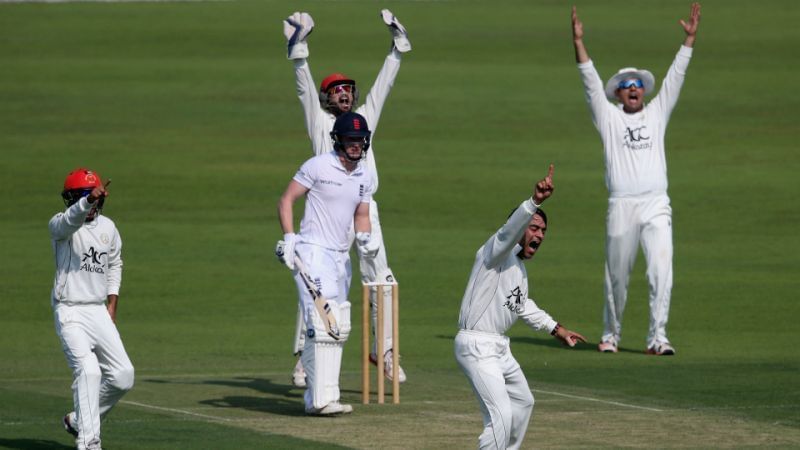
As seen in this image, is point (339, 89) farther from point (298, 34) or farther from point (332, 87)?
point (298, 34)

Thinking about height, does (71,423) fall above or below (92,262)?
below

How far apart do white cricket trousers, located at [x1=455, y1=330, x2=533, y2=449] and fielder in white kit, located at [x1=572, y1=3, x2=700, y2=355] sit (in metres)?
5.46

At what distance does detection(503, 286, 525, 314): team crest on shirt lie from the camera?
9.92 m

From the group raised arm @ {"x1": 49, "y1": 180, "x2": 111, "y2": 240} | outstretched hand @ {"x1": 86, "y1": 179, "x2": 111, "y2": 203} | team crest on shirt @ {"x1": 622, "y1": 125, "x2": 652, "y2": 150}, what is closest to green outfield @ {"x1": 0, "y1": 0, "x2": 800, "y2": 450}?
raised arm @ {"x1": 49, "y1": 180, "x2": 111, "y2": 240}

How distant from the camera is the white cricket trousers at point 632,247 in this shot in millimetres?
15344

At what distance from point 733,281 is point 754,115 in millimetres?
12947

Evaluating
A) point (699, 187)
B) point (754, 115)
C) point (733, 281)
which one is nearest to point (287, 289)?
point (733, 281)

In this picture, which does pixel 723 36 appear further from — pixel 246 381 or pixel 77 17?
pixel 246 381

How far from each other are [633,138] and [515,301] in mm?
5821

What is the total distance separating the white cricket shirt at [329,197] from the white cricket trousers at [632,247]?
13.2 ft

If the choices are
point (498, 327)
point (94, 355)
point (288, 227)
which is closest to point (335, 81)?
point (288, 227)

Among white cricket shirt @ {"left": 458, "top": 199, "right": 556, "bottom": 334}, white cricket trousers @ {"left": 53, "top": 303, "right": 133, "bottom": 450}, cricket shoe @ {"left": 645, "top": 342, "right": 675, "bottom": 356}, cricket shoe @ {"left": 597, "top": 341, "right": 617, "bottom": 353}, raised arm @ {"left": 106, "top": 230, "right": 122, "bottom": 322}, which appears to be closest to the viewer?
white cricket shirt @ {"left": 458, "top": 199, "right": 556, "bottom": 334}

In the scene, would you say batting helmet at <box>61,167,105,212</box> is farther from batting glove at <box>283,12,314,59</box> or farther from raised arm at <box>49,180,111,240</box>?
batting glove at <box>283,12,314,59</box>

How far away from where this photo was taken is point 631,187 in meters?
15.5
